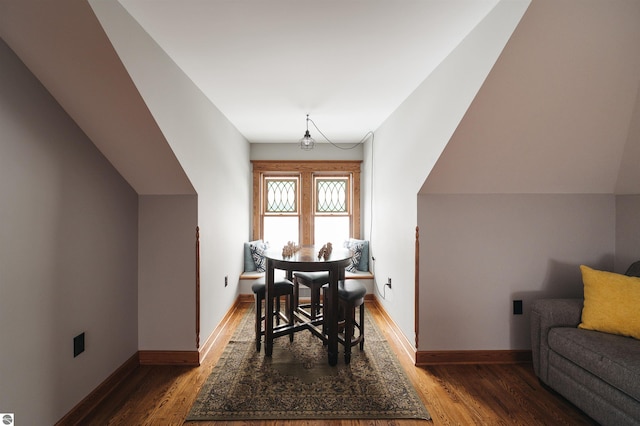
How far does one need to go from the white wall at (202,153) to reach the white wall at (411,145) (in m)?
1.85

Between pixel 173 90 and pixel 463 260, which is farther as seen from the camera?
pixel 463 260

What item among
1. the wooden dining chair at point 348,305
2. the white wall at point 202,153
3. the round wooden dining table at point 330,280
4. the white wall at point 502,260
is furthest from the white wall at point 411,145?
the white wall at point 202,153

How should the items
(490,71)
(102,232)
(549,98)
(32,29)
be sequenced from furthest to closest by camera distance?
(102,232) → (549,98) → (490,71) → (32,29)

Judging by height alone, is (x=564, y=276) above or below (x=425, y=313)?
above

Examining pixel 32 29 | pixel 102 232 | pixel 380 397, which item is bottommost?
pixel 380 397

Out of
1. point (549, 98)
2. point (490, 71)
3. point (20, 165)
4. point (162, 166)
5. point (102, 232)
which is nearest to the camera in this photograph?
point (20, 165)

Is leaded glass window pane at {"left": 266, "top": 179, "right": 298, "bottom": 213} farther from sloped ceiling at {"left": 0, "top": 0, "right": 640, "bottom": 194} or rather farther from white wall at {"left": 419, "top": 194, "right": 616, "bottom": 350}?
white wall at {"left": 419, "top": 194, "right": 616, "bottom": 350}

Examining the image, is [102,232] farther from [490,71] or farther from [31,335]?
[490,71]

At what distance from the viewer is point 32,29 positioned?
4.61 feet

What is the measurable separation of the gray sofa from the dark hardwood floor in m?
0.17

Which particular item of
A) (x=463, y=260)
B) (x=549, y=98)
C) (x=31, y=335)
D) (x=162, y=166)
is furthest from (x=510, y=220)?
(x=31, y=335)

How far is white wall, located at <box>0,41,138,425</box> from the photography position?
4.84 ft

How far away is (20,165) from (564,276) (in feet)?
12.6

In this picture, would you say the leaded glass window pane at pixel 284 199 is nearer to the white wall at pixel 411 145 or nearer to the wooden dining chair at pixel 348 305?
the white wall at pixel 411 145
